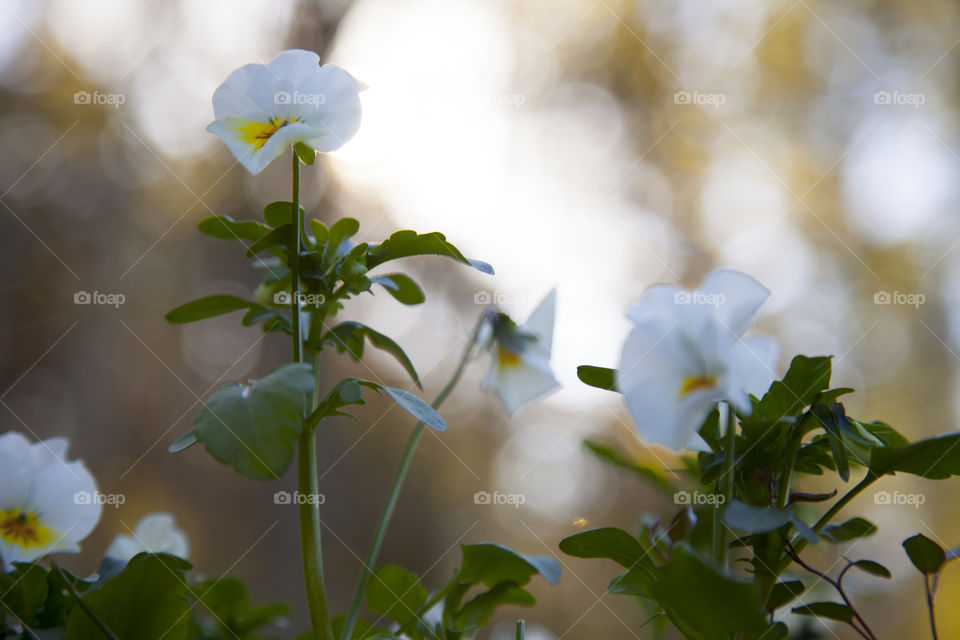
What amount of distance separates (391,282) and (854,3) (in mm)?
4362

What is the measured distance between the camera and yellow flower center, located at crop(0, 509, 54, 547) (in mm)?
499

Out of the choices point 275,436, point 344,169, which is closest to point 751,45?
point 344,169

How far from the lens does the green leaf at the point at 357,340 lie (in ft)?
1.60

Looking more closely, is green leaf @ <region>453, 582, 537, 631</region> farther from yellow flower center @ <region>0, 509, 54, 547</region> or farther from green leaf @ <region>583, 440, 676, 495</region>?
yellow flower center @ <region>0, 509, 54, 547</region>

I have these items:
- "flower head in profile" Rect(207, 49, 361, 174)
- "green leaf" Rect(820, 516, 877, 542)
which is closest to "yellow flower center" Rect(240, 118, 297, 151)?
"flower head in profile" Rect(207, 49, 361, 174)

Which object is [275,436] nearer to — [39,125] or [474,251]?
[474,251]

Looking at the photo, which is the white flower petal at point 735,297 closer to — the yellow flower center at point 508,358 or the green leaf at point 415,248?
the green leaf at point 415,248

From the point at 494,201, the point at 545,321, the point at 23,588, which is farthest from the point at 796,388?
the point at 494,201

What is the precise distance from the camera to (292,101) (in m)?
0.45

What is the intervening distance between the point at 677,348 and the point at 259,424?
0.23 m

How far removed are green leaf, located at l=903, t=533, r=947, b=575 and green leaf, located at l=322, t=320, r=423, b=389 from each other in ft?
1.18

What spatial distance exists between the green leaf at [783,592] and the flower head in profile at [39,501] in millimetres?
512

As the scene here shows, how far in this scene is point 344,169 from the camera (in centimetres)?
344

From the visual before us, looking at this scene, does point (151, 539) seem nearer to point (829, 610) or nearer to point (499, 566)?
point (499, 566)
